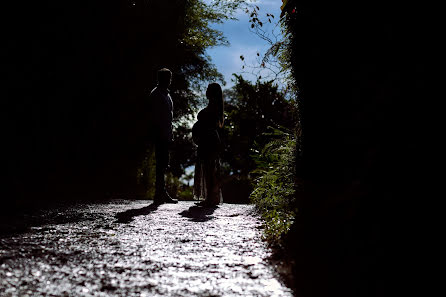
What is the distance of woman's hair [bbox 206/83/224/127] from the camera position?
7.19m

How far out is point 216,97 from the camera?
284 inches

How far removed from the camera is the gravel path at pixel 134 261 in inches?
87.3

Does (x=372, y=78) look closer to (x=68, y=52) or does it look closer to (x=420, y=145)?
(x=420, y=145)

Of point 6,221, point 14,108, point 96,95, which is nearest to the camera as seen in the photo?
point 6,221

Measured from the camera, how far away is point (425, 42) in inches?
77.0

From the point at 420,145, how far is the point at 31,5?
27.3 ft

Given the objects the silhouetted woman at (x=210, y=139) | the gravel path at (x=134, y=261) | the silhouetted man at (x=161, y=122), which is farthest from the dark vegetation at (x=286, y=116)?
the silhouetted man at (x=161, y=122)

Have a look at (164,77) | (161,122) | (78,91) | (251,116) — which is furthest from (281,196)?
(251,116)

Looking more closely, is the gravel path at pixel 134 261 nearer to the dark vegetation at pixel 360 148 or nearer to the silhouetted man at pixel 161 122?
the dark vegetation at pixel 360 148

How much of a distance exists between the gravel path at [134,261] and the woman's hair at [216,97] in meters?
3.03

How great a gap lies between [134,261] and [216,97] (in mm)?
4758

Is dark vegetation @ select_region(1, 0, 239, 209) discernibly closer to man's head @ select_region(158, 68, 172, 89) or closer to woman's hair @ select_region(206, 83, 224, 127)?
man's head @ select_region(158, 68, 172, 89)

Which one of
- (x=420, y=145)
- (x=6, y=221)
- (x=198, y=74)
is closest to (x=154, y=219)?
(x=6, y=221)

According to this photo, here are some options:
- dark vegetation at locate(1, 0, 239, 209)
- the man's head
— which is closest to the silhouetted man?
the man's head
